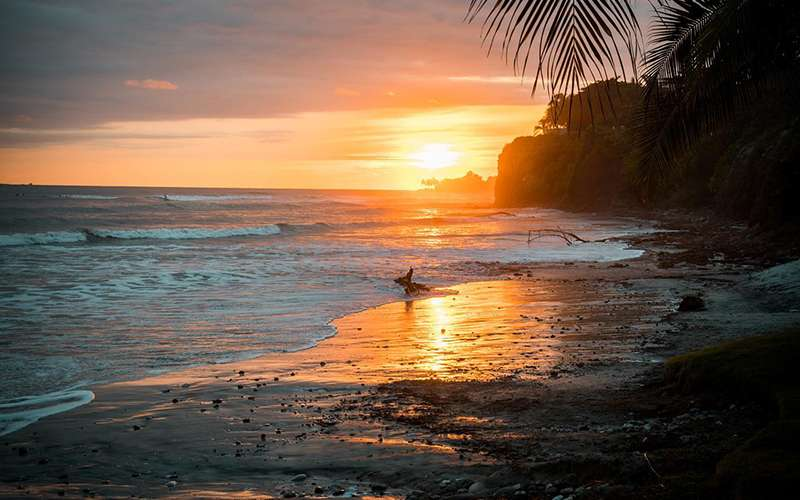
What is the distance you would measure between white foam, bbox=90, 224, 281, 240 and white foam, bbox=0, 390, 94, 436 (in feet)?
122

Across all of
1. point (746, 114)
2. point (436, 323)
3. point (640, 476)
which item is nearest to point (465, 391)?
Result: point (640, 476)

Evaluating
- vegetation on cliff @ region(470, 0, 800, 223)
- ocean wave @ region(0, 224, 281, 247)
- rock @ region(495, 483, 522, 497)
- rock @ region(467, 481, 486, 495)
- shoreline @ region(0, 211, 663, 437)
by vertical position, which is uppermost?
vegetation on cliff @ region(470, 0, 800, 223)

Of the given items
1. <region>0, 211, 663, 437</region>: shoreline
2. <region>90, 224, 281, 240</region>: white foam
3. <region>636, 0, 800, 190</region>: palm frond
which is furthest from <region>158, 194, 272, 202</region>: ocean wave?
<region>636, 0, 800, 190</region>: palm frond

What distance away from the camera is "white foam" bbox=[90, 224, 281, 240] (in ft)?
149

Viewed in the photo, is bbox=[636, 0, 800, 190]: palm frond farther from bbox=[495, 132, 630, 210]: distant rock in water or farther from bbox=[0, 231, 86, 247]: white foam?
bbox=[495, 132, 630, 210]: distant rock in water

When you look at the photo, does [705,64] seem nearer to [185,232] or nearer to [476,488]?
[476,488]

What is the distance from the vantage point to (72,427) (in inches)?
278

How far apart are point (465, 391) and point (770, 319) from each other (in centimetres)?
555

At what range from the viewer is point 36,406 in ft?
25.9

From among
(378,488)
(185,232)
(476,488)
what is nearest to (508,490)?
(476,488)

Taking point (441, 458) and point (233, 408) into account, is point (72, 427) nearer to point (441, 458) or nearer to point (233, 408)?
point (233, 408)

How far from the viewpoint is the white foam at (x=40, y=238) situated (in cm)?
4094

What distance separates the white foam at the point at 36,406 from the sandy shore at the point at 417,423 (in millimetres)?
187

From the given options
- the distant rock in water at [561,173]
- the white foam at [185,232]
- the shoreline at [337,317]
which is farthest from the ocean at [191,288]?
the distant rock in water at [561,173]
